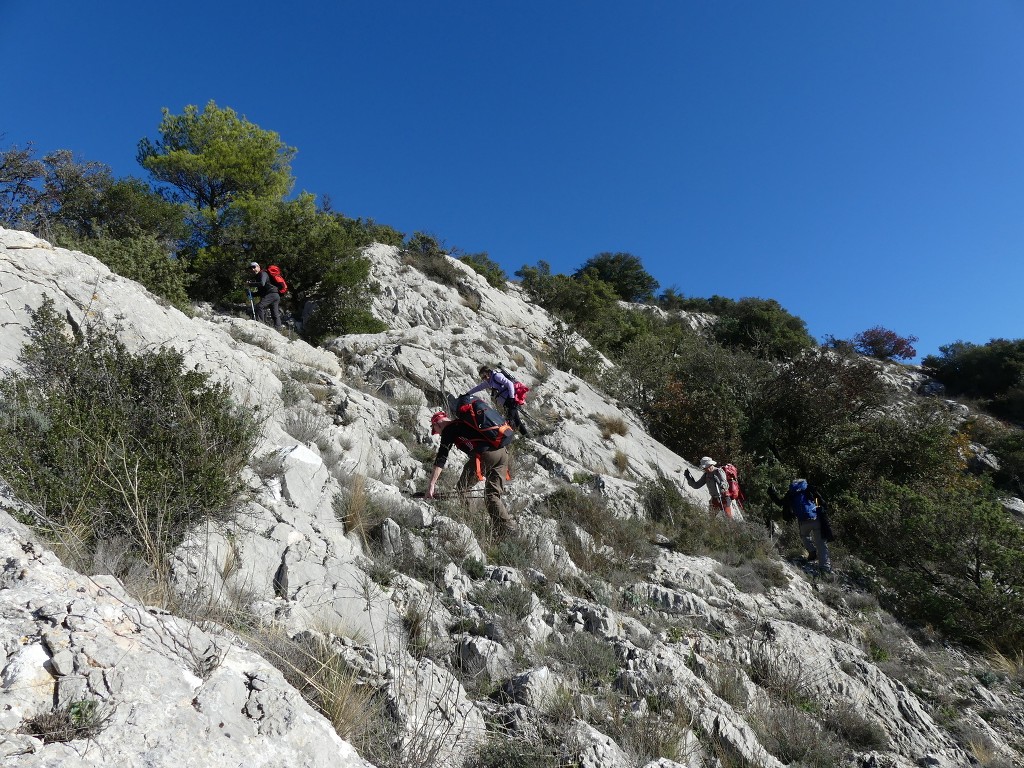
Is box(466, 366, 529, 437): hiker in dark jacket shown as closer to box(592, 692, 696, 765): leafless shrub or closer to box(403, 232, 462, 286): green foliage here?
box(592, 692, 696, 765): leafless shrub

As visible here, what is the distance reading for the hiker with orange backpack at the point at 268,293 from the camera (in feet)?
37.8

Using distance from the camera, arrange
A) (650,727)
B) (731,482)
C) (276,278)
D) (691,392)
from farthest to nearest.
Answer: (691,392), (276,278), (731,482), (650,727)

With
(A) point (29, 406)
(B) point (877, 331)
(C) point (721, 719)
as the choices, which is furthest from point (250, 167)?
(B) point (877, 331)

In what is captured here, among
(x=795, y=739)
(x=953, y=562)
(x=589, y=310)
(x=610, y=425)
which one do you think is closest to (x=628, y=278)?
(x=589, y=310)

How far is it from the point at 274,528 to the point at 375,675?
73.9 inches

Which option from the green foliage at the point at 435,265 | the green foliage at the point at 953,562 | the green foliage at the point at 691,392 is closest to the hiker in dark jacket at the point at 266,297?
the green foliage at the point at 435,265

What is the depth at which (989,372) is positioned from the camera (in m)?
27.8

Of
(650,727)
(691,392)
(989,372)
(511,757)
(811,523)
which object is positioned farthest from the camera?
(989,372)

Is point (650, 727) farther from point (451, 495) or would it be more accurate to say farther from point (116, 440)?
point (116, 440)

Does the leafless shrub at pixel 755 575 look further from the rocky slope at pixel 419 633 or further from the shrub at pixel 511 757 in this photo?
the shrub at pixel 511 757

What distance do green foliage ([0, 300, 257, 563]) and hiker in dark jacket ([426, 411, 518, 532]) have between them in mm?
2131

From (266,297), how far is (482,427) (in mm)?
7559

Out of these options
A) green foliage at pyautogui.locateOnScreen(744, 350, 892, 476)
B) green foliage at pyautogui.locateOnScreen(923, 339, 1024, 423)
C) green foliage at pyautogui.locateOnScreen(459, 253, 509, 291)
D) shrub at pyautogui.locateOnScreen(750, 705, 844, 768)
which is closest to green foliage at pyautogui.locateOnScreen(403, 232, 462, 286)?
green foliage at pyautogui.locateOnScreen(459, 253, 509, 291)

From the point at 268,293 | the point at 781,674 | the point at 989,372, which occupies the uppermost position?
the point at 989,372
